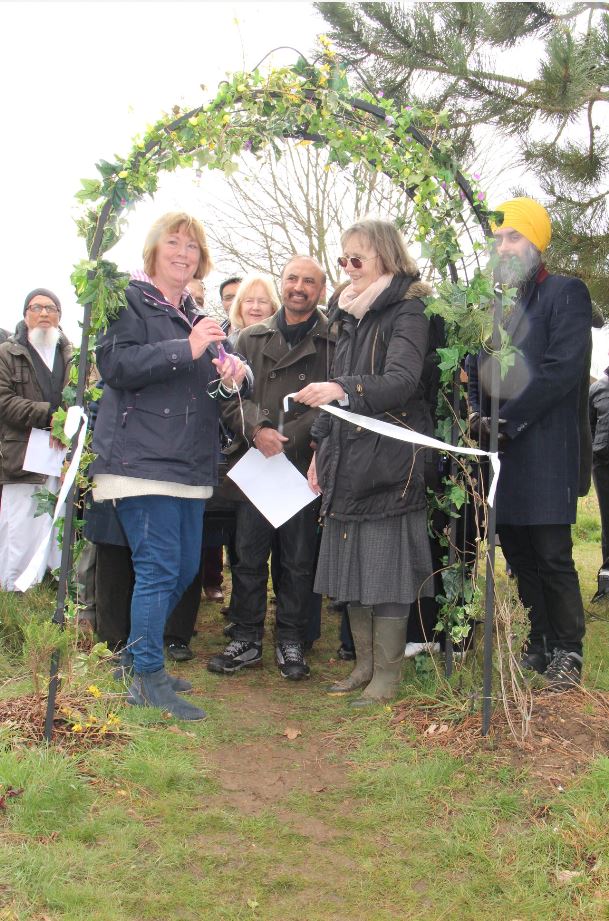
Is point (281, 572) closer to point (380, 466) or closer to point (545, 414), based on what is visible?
point (380, 466)

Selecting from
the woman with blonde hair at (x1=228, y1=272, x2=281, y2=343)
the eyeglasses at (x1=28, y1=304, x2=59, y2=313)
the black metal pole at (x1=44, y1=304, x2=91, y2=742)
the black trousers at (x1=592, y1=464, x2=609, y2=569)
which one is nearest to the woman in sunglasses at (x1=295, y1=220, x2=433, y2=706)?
the black metal pole at (x1=44, y1=304, x2=91, y2=742)

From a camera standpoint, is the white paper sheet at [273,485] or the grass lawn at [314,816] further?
the white paper sheet at [273,485]

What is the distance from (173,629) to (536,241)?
2.91m

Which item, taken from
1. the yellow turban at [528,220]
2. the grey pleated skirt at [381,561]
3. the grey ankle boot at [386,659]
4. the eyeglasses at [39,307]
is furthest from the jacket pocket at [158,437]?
the eyeglasses at [39,307]

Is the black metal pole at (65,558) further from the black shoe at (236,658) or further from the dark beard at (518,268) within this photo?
the dark beard at (518,268)

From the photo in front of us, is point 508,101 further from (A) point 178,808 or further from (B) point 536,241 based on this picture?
(A) point 178,808

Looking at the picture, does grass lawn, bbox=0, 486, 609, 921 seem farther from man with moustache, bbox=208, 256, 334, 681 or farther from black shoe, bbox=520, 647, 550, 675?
man with moustache, bbox=208, 256, 334, 681

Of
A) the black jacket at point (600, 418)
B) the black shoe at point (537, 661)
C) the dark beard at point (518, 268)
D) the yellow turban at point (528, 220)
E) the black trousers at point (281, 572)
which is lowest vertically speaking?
the black shoe at point (537, 661)

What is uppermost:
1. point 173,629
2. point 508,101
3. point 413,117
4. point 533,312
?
point 508,101

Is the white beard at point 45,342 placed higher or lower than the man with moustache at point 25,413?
higher

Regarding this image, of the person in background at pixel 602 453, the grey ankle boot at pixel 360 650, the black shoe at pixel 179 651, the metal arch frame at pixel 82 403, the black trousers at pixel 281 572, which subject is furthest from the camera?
the person in background at pixel 602 453

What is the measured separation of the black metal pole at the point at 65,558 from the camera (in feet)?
11.3

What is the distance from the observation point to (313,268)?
188 inches

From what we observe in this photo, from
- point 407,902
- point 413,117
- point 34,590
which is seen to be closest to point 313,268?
point 413,117
